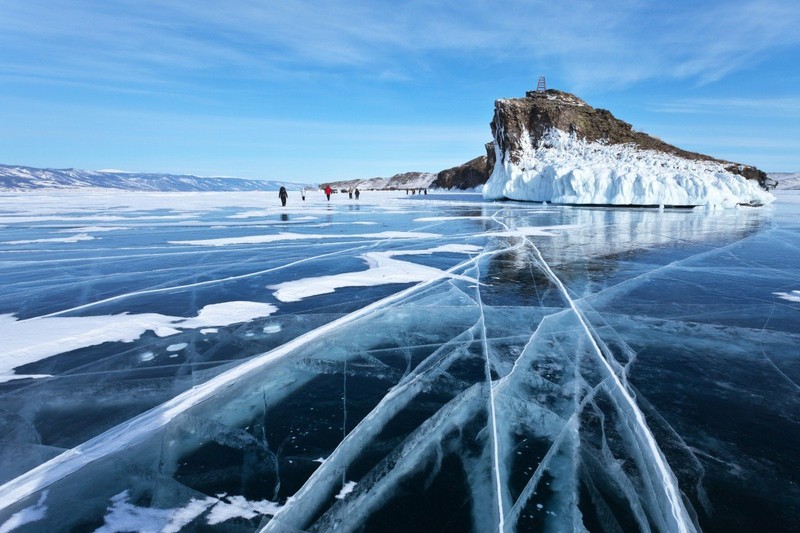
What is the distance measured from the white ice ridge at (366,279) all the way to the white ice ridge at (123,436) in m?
2.04

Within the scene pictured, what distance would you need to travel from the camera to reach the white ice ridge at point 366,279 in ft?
18.7

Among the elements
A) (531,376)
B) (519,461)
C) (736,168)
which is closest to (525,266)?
(531,376)

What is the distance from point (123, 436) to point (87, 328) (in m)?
2.48

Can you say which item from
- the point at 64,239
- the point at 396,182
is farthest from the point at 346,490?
the point at 396,182

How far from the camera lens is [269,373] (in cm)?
323

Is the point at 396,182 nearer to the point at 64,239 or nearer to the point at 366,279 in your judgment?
the point at 64,239

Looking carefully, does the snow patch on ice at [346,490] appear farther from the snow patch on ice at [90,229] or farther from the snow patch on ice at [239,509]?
the snow patch on ice at [90,229]

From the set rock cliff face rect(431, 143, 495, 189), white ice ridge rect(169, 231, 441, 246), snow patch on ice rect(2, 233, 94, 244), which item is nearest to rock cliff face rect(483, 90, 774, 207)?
white ice ridge rect(169, 231, 441, 246)

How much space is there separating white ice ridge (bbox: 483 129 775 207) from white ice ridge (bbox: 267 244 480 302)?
2624 centimetres

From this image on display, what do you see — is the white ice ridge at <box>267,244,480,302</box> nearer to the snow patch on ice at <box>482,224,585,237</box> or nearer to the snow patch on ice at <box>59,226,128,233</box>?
the snow patch on ice at <box>482,224,585,237</box>

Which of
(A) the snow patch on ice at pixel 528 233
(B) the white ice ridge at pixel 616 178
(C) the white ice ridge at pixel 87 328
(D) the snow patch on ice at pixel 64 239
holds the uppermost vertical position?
(B) the white ice ridge at pixel 616 178

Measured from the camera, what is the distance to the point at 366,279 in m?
6.46

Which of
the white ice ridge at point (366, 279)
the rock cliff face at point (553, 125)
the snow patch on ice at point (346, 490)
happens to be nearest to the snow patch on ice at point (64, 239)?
the white ice ridge at point (366, 279)

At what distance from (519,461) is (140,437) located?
7.39 ft
